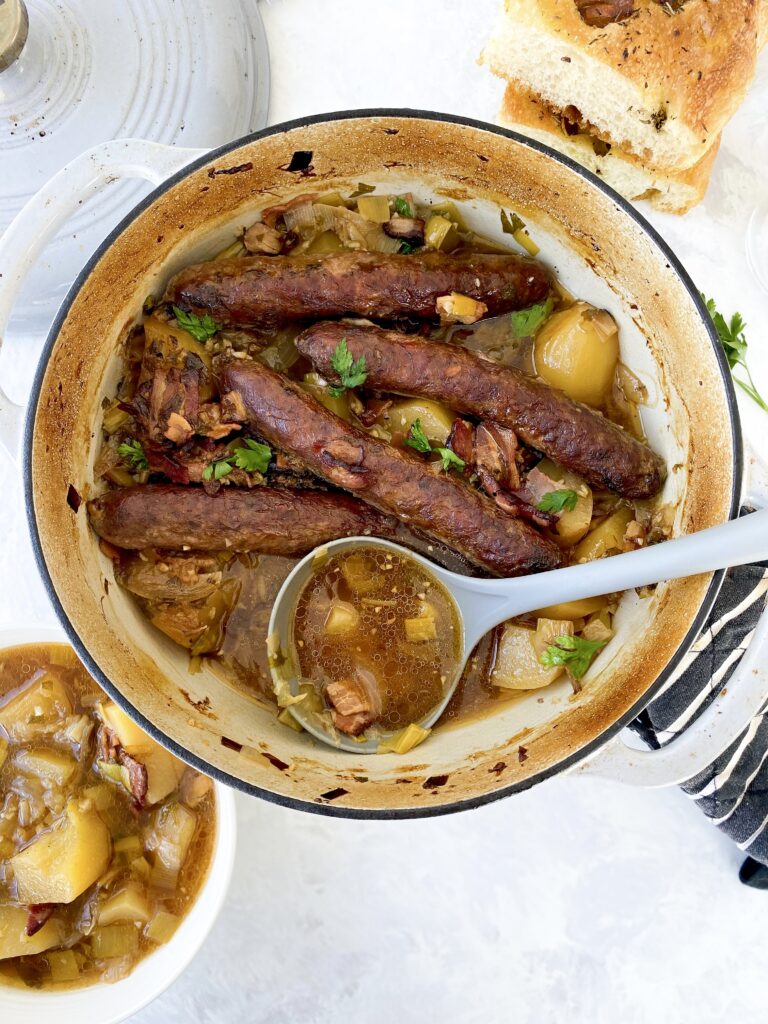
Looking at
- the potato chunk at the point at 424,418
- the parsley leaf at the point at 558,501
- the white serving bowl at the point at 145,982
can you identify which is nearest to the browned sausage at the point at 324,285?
the potato chunk at the point at 424,418

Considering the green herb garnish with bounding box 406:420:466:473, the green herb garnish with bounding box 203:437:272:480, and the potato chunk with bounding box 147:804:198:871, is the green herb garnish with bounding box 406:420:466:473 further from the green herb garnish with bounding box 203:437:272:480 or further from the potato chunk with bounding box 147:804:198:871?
the potato chunk with bounding box 147:804:198:871

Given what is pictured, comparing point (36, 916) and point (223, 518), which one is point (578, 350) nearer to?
point (223, 518)

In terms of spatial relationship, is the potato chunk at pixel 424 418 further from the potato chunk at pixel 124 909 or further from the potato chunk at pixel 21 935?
the potato chunk at pixel 21 935

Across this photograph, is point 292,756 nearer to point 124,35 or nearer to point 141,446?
point 141,446

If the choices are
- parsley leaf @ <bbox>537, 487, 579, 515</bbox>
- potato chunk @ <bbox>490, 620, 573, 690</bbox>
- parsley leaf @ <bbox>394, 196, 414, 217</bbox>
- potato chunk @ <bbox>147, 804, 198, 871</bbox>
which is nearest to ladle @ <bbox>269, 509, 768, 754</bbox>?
potato chunk @ <bbox>490, 620, 573, 690</bbox>

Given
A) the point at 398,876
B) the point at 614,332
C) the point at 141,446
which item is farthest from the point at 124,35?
the point at 398,876

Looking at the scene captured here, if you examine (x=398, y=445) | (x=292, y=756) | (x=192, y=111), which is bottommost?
(x=292, y=756)
